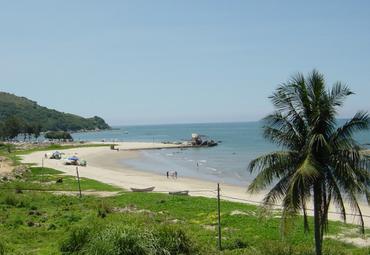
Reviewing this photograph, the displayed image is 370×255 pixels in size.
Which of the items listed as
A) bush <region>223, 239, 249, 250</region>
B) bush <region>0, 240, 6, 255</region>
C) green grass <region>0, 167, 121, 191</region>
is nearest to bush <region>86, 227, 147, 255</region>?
bush <region>0, 240, 6, 255</region>

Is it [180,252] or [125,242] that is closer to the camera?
[125,242]

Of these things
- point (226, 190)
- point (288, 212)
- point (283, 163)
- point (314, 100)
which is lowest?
point (226, 190)

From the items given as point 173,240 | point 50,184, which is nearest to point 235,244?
point 173,240

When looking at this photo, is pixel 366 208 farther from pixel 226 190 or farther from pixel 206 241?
pixel 206 241

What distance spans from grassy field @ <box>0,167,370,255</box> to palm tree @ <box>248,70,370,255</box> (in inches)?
53.9

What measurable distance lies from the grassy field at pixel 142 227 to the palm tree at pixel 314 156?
1.37 metres

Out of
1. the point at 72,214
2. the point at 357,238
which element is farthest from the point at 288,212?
the point at 72,214

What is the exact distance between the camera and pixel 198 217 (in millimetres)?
27547

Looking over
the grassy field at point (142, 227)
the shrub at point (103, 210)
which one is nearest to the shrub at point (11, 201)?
the grassy field at point (142, 227)

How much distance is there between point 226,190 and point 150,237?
32.0m

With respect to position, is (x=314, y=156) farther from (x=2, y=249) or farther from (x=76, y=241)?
(x=2, y=249)

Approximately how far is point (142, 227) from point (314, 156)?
6.57 meters

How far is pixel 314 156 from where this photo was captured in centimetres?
1552

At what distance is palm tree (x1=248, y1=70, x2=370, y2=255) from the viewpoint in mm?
15070
